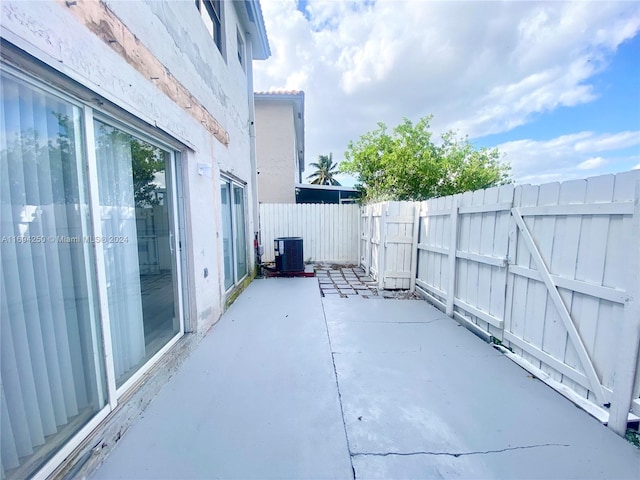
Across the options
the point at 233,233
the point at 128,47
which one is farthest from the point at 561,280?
the point at 233,233

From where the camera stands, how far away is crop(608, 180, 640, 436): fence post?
1.56 metres

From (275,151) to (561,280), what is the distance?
30.7 feet

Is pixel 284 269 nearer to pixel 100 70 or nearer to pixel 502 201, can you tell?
pixel 502 201

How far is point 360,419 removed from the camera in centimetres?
179

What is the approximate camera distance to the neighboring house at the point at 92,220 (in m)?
1.19

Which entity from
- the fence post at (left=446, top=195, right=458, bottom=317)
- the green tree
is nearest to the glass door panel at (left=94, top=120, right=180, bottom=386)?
the fence post at (left=446, top=195, right=458, bottom=317)

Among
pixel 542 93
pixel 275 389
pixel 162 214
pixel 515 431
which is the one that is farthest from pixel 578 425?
pixel 542 93

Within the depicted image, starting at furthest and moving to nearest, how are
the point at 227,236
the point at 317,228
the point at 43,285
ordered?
1. the point at 317,228
2. the point at 227,236
3. the point at 43,285

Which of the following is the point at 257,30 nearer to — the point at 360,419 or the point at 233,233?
the point at 233,233

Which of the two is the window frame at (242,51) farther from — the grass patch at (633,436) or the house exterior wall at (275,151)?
the grass patch at (633,436)

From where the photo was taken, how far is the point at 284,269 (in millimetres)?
6293

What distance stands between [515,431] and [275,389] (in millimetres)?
1698

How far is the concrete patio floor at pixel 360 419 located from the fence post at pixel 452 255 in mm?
725

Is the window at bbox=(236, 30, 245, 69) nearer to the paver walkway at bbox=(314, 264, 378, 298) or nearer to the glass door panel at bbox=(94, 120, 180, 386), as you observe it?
the glass door panel at bbox=(94, 120, 180, 386)
